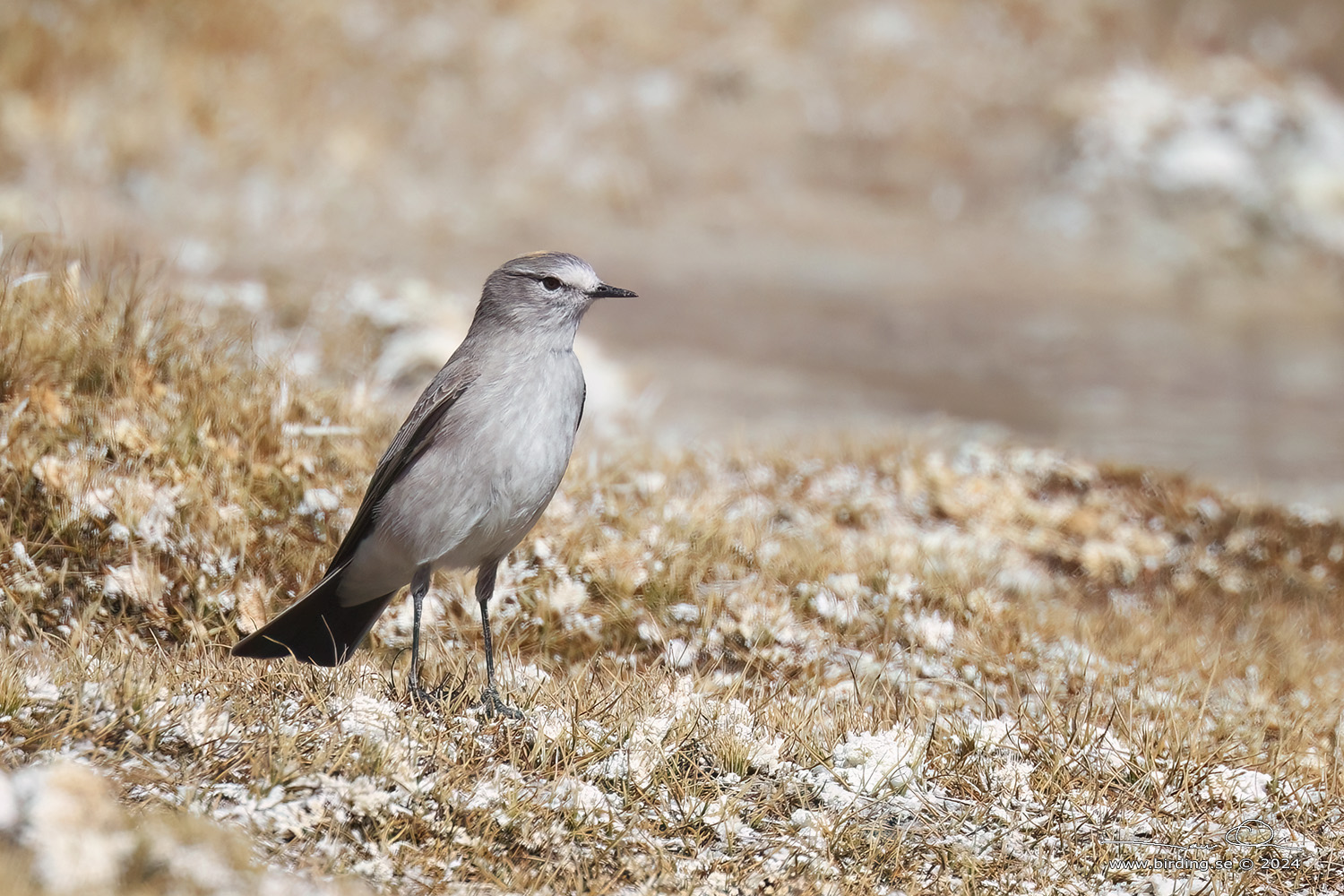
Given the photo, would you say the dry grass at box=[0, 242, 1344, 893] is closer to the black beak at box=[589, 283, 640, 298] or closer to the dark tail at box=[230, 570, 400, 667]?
the dark tail at box=[230, 570, 400, 667]

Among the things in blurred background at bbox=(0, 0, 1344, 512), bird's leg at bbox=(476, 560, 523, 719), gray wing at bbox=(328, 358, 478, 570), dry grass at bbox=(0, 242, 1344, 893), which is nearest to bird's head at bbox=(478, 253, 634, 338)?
gray wing at bbox=(328, 358, 478, 570)

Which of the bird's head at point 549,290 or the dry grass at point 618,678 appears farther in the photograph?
the bird's head at point 549,290

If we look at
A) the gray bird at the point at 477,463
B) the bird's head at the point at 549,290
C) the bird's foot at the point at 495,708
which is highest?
the bird's head at the point at 549,290

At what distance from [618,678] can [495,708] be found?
0.51 metres

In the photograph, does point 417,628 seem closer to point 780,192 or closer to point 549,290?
point 549,290

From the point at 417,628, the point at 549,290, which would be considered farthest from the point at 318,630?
the point at 549,290

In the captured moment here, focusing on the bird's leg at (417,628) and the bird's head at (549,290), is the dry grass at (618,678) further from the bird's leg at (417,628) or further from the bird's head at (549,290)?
the bird's head at (549,290)

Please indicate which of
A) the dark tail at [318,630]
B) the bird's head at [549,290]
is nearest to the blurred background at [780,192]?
the dark tail at [318,630]

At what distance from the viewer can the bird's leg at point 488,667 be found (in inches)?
128

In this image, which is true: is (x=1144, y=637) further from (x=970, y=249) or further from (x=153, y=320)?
(x=970, y=249)

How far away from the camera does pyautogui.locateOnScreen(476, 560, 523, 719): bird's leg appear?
325cm

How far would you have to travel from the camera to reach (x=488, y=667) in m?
3.43

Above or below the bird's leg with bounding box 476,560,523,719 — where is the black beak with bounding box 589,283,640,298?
above

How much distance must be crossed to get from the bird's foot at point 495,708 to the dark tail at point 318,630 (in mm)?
616
